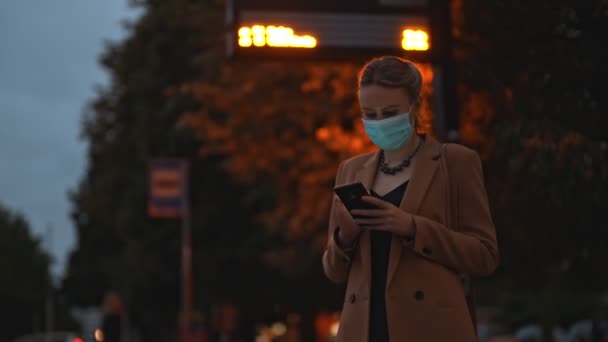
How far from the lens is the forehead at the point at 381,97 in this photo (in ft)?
12.0

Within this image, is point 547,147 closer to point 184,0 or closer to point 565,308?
point 184,0

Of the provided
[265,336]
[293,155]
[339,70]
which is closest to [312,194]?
[293,155]

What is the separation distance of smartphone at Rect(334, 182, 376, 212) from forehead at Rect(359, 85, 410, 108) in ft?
1.00

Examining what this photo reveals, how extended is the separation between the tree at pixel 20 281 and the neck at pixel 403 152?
88.9m

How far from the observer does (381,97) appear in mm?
3682

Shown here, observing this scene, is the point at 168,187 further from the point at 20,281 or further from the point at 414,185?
the point at 20,281

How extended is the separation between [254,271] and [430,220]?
30.9 metres

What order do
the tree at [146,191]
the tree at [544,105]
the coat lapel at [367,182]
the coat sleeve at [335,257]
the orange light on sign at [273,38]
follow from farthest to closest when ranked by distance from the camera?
the tree at [146,191] → the orange light on sign at [273,38] → the tree at [544,105] → the coat sleeve at [335,257] → the coat lapel at [367,182]

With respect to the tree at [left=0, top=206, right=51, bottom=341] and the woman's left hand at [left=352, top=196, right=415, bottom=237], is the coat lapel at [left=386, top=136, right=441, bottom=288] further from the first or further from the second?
the tree at [left=0, top=206, right=51, bottom=341]

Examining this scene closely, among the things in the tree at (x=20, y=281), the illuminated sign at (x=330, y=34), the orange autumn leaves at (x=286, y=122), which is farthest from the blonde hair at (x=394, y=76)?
the tree at (x=20, y=281)

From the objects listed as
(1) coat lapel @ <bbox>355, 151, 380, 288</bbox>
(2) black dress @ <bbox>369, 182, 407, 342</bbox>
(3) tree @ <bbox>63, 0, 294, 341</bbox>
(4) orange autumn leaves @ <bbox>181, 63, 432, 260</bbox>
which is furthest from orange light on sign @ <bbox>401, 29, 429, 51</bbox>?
(3) tree @ <bbox>63, 0, 294, 341</bbox>

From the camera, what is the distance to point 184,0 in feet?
79.9

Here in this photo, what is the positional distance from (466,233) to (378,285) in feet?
1.09

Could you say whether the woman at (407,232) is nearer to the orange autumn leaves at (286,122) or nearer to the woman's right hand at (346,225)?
the woman's right hand at (346,225)
